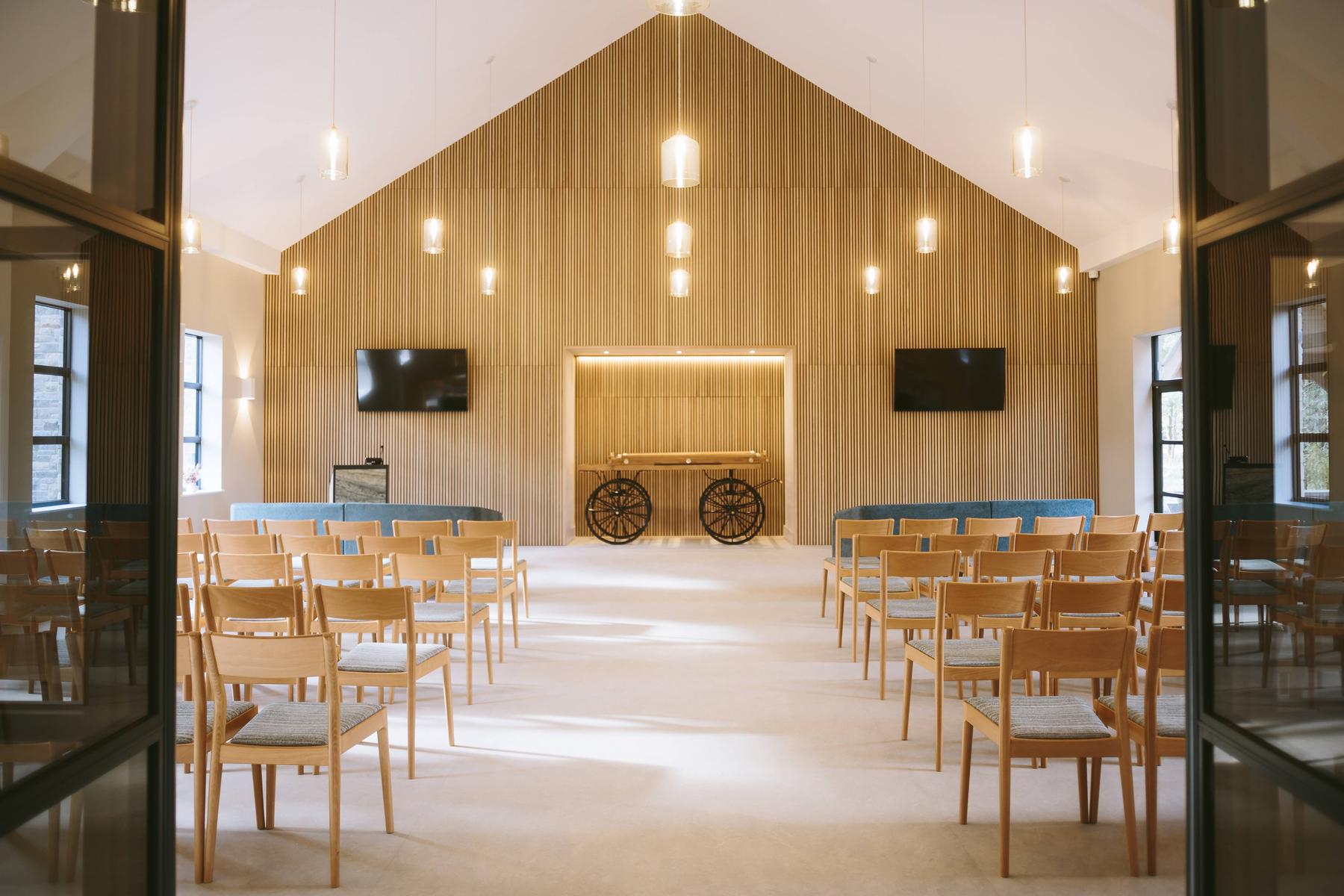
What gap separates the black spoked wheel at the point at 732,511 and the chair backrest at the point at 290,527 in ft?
20.1

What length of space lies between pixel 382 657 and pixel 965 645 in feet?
8.33

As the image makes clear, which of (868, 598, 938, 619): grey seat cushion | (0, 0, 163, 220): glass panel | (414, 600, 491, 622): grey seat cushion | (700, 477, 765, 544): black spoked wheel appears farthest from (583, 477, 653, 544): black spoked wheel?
(0, 0, 163, 220): glass panel

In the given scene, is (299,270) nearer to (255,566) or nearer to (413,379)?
(413,379)

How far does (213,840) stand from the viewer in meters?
2.82

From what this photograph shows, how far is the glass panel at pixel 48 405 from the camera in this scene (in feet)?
5.92

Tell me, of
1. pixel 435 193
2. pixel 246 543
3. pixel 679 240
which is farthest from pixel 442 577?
pixel 435 193

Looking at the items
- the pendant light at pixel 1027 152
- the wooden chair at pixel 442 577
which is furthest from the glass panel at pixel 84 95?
the pendant light at pixel 1027 152

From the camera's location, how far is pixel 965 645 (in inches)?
162

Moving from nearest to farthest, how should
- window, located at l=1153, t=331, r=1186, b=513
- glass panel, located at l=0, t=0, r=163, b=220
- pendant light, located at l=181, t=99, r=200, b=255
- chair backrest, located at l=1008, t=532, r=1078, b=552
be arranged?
1. glass panel, located at l=0, t=0, r=163, b=220
2. chair backrest, located at l=1008, t=532, r=1078, b=552
3. pendant light, located at l=181, t=99, r=200, b=255
4. window, located at l=1153, t=331, r=1186, b=513

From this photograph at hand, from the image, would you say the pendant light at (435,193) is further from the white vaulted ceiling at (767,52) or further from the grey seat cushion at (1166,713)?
the grey seat cushion at (1166,713)

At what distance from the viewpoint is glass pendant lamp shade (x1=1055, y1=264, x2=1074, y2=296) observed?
1118cm

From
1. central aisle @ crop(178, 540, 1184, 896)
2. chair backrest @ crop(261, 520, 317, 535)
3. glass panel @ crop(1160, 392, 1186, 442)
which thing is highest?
glass panel @ crop(1160, 392, 1186, 442)

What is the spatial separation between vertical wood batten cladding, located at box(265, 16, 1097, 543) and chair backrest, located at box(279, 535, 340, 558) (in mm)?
6202

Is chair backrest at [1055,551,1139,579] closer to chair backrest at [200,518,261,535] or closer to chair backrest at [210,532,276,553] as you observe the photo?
chair backrest at [210,532,276,553]
